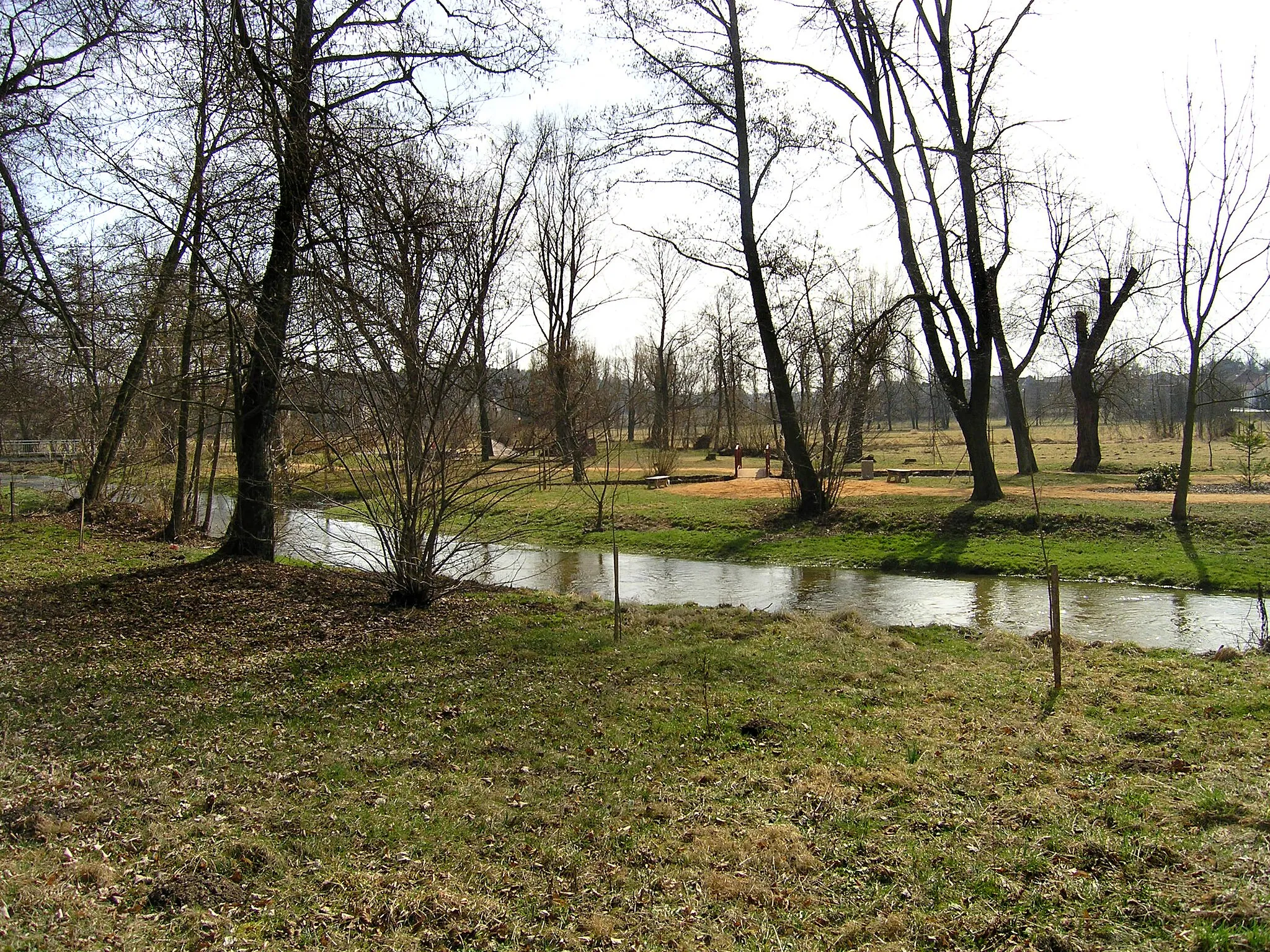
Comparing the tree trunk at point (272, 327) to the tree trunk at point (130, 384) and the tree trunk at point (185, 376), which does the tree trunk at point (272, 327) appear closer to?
the tree trunk at point (185, 376)

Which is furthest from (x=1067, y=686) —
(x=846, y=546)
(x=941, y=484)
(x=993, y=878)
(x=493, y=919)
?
(x=941, y=484)

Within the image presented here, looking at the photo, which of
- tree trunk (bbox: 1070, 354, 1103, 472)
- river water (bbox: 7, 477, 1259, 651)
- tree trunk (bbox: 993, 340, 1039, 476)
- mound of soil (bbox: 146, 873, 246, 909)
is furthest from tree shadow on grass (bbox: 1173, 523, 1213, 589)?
mound of soil (bbox: 146, 873, 246, 909)

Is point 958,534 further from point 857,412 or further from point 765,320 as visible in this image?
point 765,320

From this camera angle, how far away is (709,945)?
3.25m

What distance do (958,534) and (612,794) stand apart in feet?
44.8

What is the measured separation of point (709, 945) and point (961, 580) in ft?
39.1

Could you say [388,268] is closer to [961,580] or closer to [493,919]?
[493,919]

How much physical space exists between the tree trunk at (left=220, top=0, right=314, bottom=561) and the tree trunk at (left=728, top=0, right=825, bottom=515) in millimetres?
10077

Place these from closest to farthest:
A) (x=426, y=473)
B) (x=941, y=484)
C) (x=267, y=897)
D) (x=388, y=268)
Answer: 1. (x=267, y=897)
2. (x=388, y=268)
3. (x=426, y=473)
4. (x=941, y=484)

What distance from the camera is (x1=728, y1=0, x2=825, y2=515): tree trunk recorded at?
17297 millimetres

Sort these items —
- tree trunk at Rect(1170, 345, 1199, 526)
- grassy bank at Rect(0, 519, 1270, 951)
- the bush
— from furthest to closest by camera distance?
1. the bush
2. tree trunk at Rect(1170, 345, 1199, 526)
3. grassy bank at Rect(0, 519, 1270, 951)

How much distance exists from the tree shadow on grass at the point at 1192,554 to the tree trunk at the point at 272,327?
13050 mm

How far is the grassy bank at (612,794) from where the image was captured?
3.34 metres

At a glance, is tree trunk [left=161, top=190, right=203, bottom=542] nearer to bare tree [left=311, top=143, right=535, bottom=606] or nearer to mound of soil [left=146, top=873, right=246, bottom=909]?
bare tree [left=311, top=143, right=535, bottom=606]
